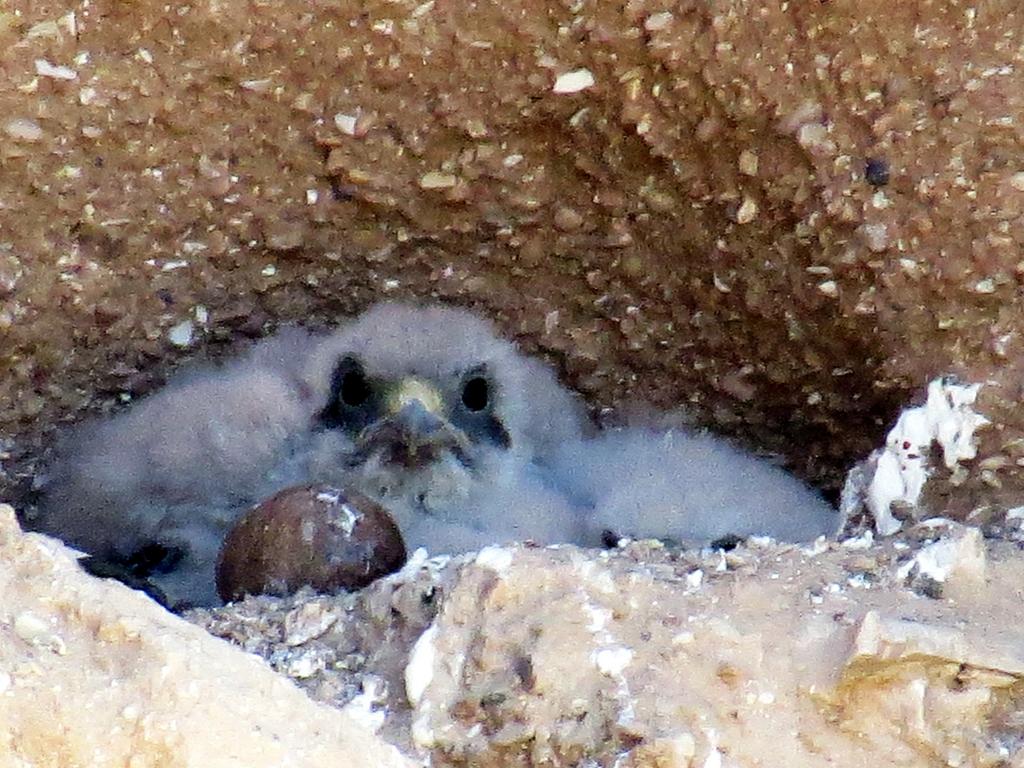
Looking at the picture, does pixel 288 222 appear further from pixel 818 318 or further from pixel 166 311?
pixel 818 318

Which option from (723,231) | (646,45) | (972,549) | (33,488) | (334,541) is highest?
(646,45)

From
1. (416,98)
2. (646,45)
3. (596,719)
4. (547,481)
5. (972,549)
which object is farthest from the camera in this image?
(547,481)

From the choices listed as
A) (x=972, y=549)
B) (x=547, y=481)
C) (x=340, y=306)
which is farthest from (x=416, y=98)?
(x=972, y=549)

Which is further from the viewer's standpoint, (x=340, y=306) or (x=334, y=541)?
(x=340, y=306)

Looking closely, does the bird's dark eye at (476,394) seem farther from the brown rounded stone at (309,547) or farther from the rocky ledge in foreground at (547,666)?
the rocky ledge in foreground at (547,666)

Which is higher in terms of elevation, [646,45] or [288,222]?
[646,45]

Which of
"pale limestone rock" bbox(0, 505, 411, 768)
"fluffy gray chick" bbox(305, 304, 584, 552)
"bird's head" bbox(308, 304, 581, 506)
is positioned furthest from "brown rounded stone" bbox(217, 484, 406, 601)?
"pale limestone rock" bbox(0, 505, 411, 768)
